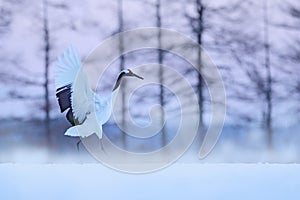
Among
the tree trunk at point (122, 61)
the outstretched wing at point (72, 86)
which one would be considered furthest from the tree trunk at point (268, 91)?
the outstretched wing at point (72, 86)

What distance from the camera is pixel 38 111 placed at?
2.27 m

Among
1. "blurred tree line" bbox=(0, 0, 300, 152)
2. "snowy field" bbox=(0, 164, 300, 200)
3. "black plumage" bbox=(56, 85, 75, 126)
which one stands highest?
"blurred tree line" bbox=(0, 0, 300, 152)

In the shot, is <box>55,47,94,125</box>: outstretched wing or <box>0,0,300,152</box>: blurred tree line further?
<box>0,0,300,152</box>: blurred tree line

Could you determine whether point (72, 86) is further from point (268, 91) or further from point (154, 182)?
point (268, 91)

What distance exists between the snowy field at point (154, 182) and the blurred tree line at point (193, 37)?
18 centimetres

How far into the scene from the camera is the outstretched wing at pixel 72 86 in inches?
83.7

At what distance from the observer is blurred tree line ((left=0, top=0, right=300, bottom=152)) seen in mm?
2248

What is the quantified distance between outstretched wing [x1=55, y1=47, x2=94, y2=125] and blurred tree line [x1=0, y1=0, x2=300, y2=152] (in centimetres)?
5

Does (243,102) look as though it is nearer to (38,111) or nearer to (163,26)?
(163,26)

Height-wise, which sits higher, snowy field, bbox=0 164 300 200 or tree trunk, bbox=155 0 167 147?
tree trunk, bbox=155 0 167 147

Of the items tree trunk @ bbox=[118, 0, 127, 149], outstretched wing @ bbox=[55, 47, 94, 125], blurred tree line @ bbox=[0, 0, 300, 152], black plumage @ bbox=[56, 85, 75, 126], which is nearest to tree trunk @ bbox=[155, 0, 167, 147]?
blurred tree line @ bbox=[0, 0, 300, 152]

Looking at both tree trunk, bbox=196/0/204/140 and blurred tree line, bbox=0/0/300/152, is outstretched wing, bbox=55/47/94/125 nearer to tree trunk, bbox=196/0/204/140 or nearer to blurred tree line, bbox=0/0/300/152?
blurred tree line, bbox=0/0/300/152

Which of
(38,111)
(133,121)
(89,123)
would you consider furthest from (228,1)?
(38,111)

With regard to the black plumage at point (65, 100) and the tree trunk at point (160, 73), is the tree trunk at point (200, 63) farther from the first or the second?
the black plumage at point (65, 100)
